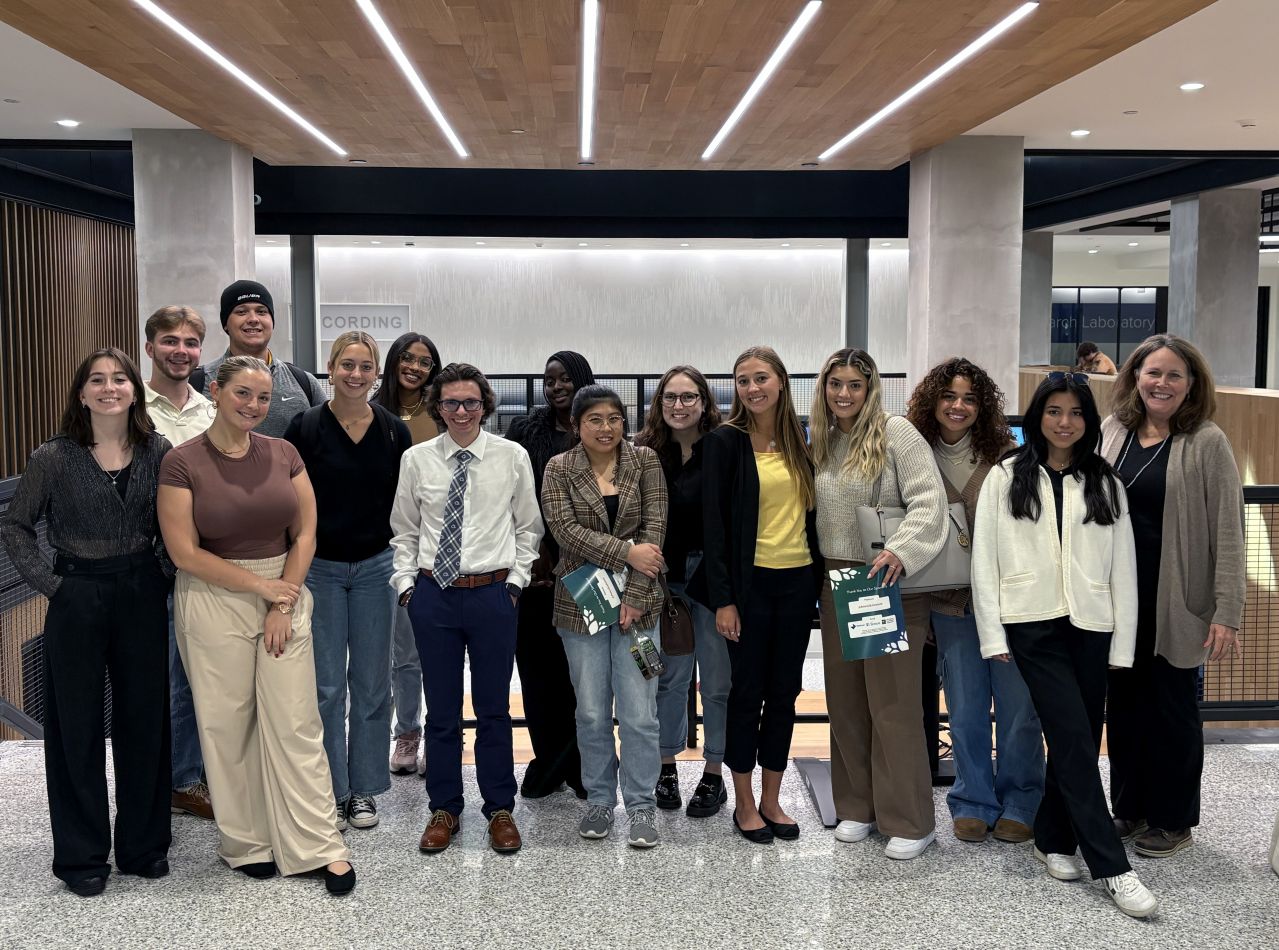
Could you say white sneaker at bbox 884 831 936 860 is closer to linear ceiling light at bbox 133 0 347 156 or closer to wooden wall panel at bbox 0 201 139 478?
linear ceiling light at bbox 133 0 347 156

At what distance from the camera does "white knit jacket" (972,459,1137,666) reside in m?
3.56

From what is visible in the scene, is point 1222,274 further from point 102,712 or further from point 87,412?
point 102,712

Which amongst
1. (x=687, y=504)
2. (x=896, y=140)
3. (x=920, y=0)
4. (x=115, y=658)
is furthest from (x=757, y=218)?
(x=115, y=658)

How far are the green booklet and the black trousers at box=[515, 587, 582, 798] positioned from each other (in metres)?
1.23

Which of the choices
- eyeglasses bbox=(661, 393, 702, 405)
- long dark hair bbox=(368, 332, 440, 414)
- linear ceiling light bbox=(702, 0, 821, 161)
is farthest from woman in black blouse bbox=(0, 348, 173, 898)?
linear ceiling light bbox=(702, 0, 821, 161)

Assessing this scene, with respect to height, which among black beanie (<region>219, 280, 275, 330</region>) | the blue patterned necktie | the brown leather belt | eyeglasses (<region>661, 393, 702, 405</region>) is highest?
black beanie (<region>219, 280, 275, 330</region>)

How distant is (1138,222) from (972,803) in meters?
15.4

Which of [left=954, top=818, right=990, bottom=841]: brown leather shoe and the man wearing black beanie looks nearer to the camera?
[left=954, top=818, right=990, bottom=841]: brown leather shoe

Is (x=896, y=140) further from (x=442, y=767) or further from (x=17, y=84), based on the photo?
(x=442, y=767)

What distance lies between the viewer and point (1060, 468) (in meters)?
3.66

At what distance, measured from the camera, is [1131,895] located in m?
3.42

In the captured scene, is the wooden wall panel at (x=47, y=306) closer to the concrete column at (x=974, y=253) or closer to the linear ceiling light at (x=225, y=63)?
the linear ceiling light at (x=225, y=63)

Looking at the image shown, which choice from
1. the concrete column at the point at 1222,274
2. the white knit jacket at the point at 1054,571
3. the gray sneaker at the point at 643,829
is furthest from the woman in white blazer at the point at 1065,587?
the concrete column at the point at 1222,274

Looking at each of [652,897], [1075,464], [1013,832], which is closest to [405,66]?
[1075,464]
